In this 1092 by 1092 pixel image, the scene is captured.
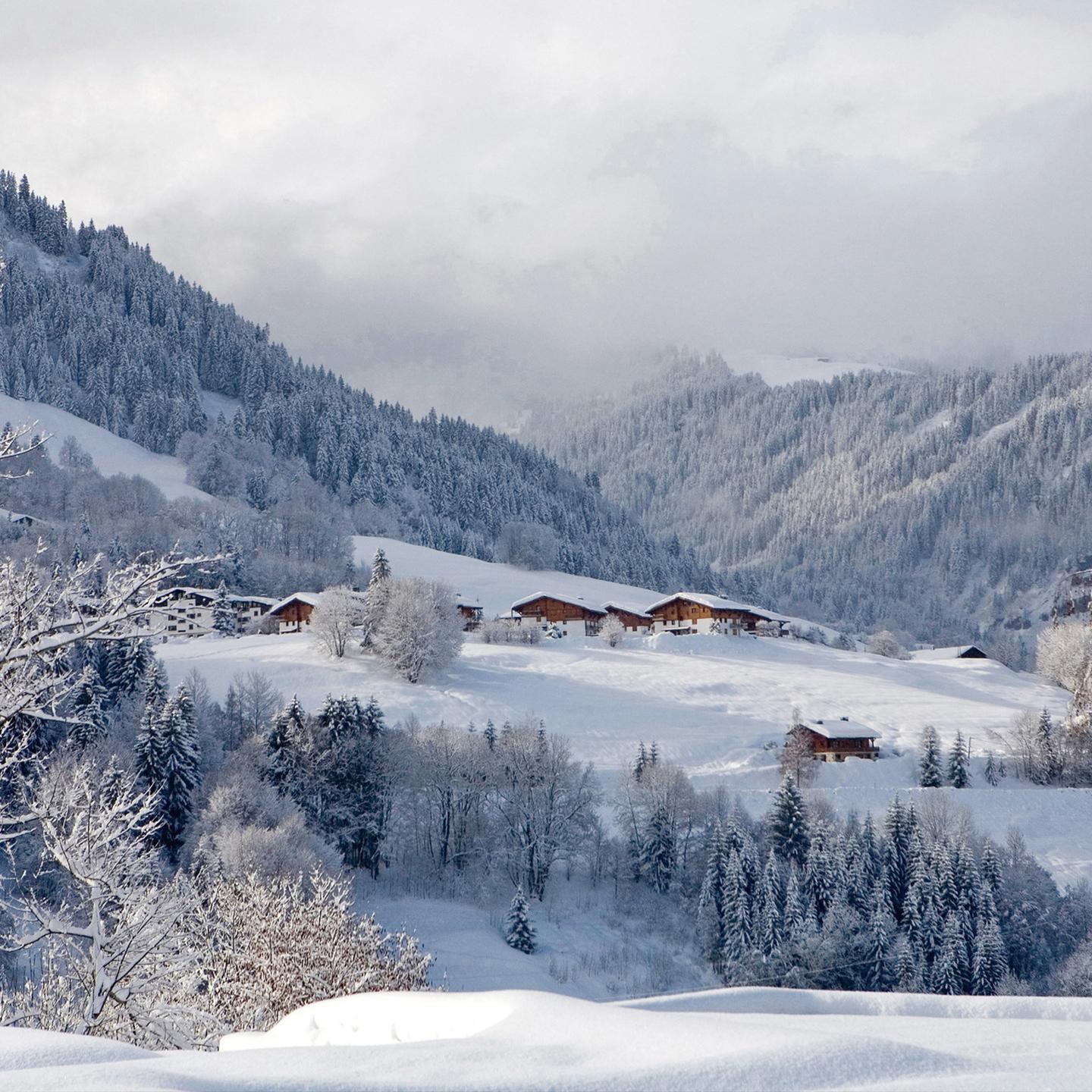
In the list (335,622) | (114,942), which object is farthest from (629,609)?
(114,942)

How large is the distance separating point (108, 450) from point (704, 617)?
3963 inches

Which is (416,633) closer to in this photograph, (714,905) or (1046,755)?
(714,905)

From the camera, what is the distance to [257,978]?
700 inches

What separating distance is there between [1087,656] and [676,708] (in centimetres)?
3078

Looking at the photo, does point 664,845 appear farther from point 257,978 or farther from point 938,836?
point 257,978

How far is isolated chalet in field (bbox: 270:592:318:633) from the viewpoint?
90.9 meters

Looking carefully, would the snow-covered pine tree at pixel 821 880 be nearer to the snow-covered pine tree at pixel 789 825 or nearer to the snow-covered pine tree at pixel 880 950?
the snow-covered pine tree at pixel 789 825

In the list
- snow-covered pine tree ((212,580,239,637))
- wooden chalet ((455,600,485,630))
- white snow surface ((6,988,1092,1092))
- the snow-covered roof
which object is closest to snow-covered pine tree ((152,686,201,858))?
the snow-covered roof

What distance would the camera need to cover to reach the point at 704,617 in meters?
99.4

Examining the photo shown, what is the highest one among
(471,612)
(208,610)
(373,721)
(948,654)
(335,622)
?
(471,612)

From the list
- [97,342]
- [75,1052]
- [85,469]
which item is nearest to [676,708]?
[75,1052]

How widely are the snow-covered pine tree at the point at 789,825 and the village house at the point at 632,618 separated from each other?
53.0 m

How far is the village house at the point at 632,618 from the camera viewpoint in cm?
10275

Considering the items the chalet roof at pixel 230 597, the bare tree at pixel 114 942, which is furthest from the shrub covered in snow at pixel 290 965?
the chalet roof at pixel 230 597
